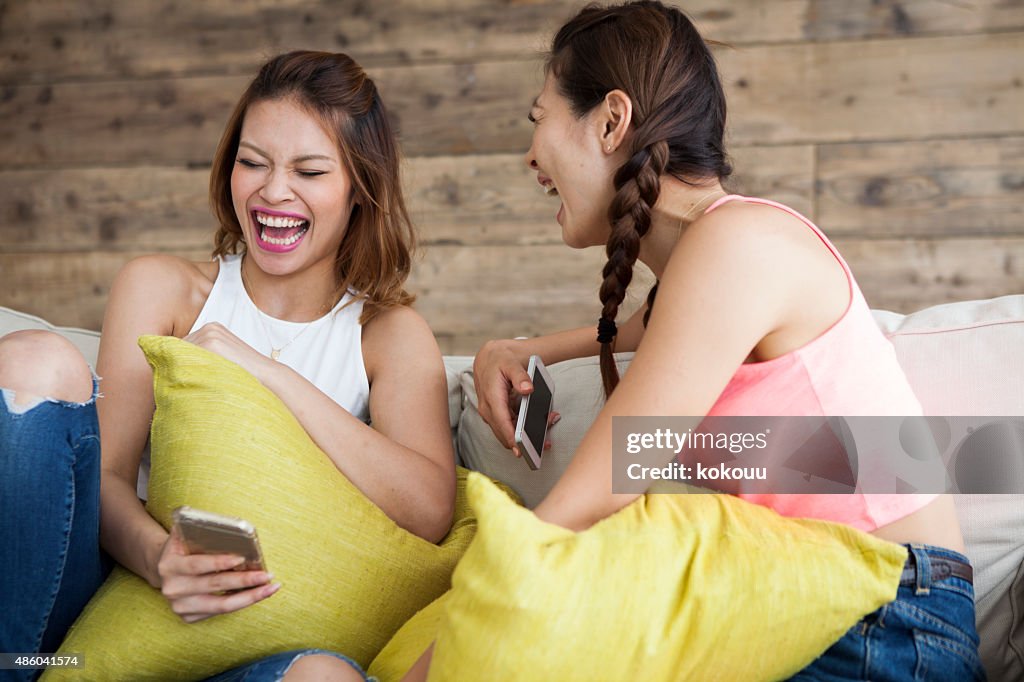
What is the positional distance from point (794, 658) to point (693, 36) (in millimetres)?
707

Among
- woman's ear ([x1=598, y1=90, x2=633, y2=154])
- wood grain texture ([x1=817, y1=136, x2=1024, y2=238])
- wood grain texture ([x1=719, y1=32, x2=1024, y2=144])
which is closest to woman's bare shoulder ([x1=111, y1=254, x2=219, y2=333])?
woman's ear ([x1=598, y1=90, x2=633, y2=154])

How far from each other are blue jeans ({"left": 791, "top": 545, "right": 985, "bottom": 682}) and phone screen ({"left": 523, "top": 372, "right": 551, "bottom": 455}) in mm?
476

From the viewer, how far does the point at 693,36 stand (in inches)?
43.0

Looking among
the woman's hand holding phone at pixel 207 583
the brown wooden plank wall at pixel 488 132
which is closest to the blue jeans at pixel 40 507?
the woman's hand holding phone at pixel 207 583

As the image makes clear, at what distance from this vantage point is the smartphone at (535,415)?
1.19 metres

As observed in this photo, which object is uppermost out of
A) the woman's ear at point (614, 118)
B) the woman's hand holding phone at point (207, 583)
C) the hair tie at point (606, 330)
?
the woman's ear at point (614, 118)

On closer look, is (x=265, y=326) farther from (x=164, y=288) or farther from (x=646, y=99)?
(x=646, y=99)

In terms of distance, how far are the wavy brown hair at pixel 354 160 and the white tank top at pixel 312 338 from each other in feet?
0.15

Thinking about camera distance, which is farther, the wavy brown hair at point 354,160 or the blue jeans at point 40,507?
the wavy brown hair at point 354,160

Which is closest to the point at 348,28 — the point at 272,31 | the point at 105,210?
the point at 272,31

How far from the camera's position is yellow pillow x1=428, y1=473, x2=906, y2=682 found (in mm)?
747

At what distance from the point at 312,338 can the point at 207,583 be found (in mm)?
538

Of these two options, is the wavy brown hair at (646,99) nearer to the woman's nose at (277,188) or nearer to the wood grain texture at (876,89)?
the woman's nose at (277,188)

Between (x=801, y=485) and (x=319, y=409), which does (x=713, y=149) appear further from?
(x=319, y=409)
